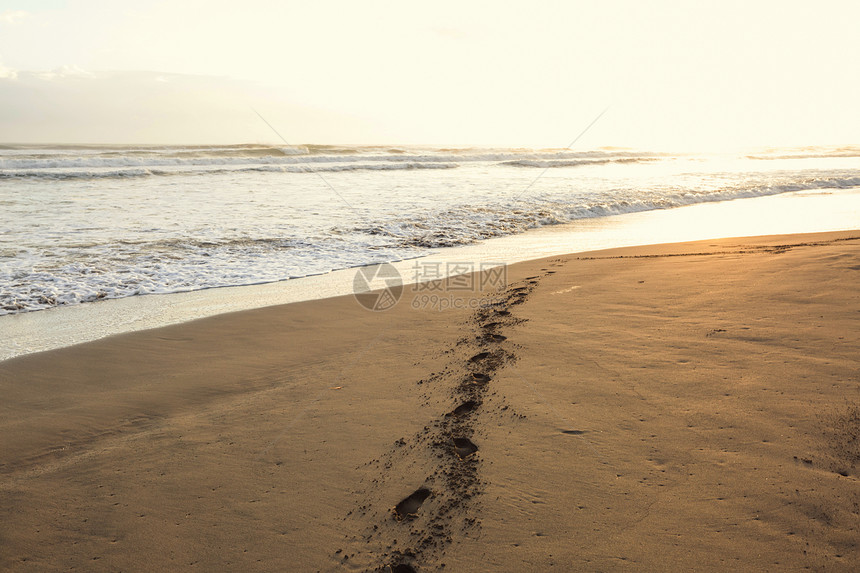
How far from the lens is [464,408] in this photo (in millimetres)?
3107

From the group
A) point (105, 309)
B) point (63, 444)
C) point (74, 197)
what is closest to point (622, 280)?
point (63, 444)

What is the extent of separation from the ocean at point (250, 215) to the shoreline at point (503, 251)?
379mm

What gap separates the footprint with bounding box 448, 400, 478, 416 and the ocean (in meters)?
4.22

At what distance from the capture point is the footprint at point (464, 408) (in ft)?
10.0

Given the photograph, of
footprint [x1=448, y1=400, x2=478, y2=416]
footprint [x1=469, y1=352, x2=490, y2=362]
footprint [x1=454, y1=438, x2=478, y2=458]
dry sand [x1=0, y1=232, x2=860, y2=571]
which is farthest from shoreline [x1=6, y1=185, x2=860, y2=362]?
footprint [x1=454, y1=438, x2=478, y2=458]

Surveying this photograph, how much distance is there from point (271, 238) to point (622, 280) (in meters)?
5.97

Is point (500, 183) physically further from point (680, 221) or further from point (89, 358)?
point (89, 358)

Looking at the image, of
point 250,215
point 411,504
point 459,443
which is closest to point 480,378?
point 459,443

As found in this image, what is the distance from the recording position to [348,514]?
7.23ft

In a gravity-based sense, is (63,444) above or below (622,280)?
below

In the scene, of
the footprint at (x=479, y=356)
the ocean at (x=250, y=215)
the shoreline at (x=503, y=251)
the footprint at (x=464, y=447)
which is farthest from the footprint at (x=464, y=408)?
the ocean at (x=250, y=215)
